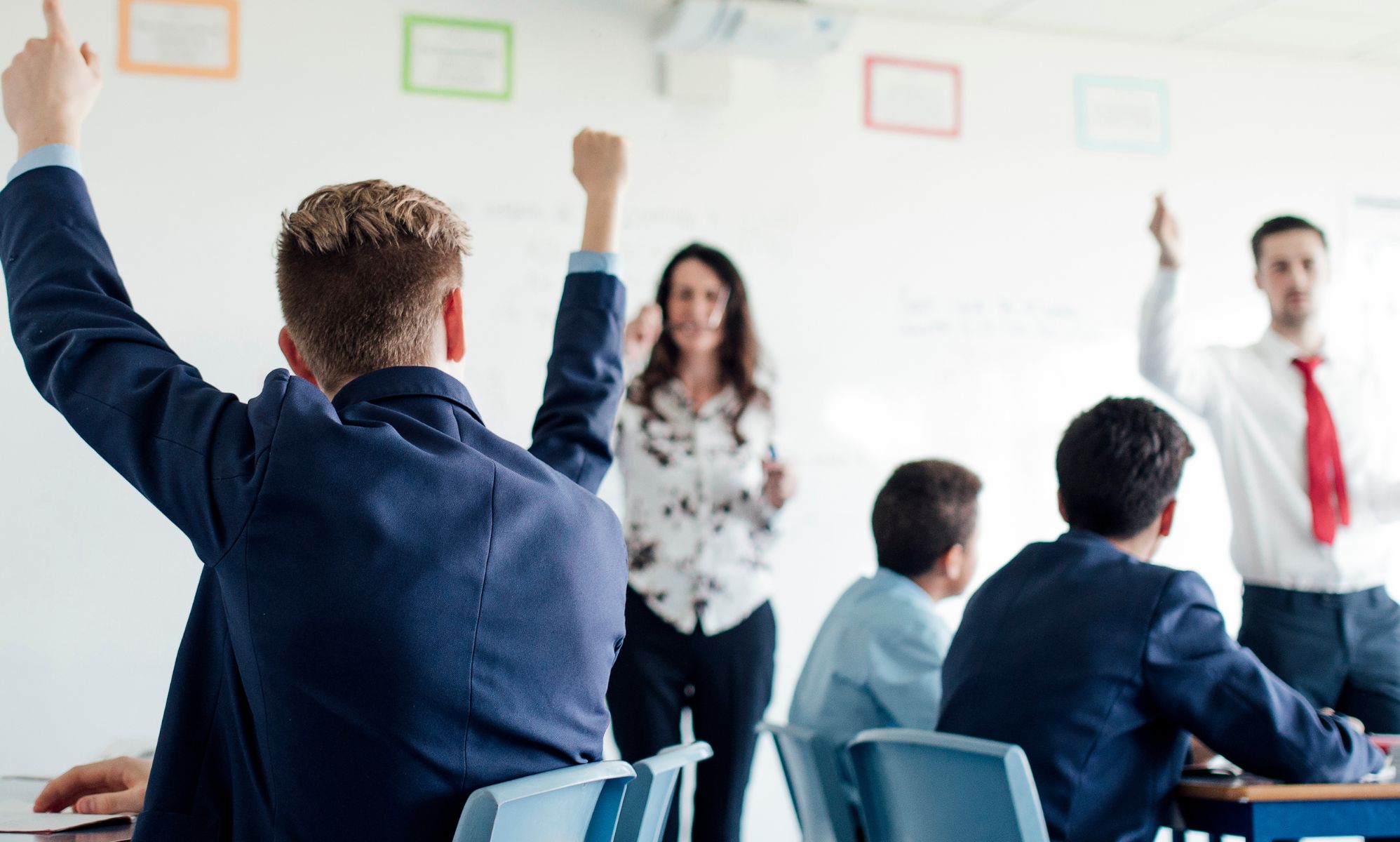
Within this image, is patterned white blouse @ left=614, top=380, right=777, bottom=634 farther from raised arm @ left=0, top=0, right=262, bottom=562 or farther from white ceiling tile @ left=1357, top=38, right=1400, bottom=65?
white ceiling tile @ left=1357, top=38, right=1400, bottom=65

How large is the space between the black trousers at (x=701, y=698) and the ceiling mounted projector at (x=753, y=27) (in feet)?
5.41

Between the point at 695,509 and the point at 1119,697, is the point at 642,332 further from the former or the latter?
the point at 1119,697

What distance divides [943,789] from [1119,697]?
27 cm

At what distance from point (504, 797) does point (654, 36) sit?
3.07m

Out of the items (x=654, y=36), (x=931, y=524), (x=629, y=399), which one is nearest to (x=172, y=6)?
(x=654, y=36)

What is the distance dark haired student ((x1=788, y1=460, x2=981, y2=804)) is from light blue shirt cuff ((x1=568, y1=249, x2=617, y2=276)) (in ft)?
2.94

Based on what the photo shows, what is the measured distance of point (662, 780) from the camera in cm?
131

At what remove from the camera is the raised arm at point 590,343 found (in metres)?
1.28

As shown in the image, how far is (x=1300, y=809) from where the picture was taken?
1616 mm

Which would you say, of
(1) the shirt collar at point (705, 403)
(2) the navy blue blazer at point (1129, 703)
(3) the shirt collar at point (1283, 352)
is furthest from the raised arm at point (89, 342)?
(3) the shirt collar at point (1283, 352)

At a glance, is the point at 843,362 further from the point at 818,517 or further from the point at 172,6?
the point at 172,6

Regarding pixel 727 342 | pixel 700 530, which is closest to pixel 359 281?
pixel 700 530

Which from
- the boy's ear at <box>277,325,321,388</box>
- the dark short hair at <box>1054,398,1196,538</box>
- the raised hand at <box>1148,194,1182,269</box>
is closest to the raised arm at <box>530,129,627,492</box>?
the boy's ear at <box>277,325,321,388</box>

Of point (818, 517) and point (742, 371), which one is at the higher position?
point (742, 371)
